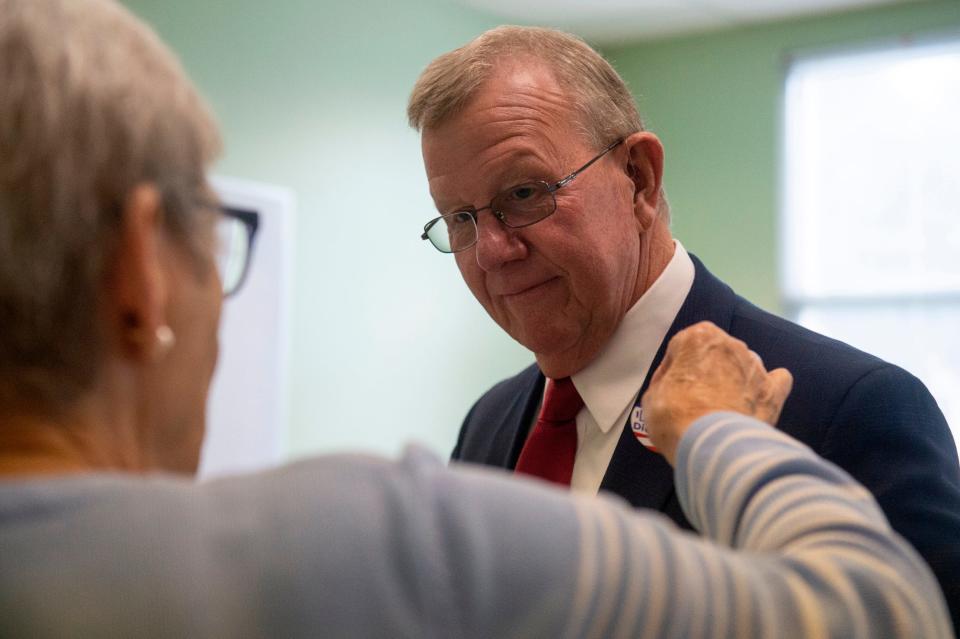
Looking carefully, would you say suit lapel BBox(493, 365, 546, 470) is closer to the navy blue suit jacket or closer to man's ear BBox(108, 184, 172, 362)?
the navy blue suit jacket

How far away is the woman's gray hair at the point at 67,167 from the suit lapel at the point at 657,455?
874mm

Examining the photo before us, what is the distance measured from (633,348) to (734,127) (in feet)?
14.9

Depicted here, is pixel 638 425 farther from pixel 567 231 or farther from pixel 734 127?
pixel 734 127

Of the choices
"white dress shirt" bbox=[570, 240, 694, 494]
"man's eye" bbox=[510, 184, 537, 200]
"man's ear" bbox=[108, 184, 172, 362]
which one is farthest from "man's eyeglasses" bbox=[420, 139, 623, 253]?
"man's ear" bbox=[108, 184, 172, 362]

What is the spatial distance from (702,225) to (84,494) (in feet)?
18.4

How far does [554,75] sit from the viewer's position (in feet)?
5.63

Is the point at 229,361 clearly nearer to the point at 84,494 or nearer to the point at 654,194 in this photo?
the point at 654,194

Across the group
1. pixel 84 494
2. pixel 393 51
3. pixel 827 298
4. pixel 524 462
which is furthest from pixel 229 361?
pixel 84 494

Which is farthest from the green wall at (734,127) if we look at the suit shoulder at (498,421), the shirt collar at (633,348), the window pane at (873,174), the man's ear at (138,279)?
the man's ear at (138,279)

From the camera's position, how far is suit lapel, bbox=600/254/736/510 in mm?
1450

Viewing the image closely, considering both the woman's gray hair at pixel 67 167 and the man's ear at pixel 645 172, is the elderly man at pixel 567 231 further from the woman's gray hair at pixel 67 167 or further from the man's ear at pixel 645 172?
the woman's gray hair at pixel 67 167

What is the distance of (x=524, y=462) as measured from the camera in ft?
5.54

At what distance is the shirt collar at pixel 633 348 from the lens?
1.64m

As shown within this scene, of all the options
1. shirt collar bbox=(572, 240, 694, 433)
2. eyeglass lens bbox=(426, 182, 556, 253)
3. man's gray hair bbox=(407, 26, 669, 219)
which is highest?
man's gray hair bbox=(407, 26, 669, 219)
